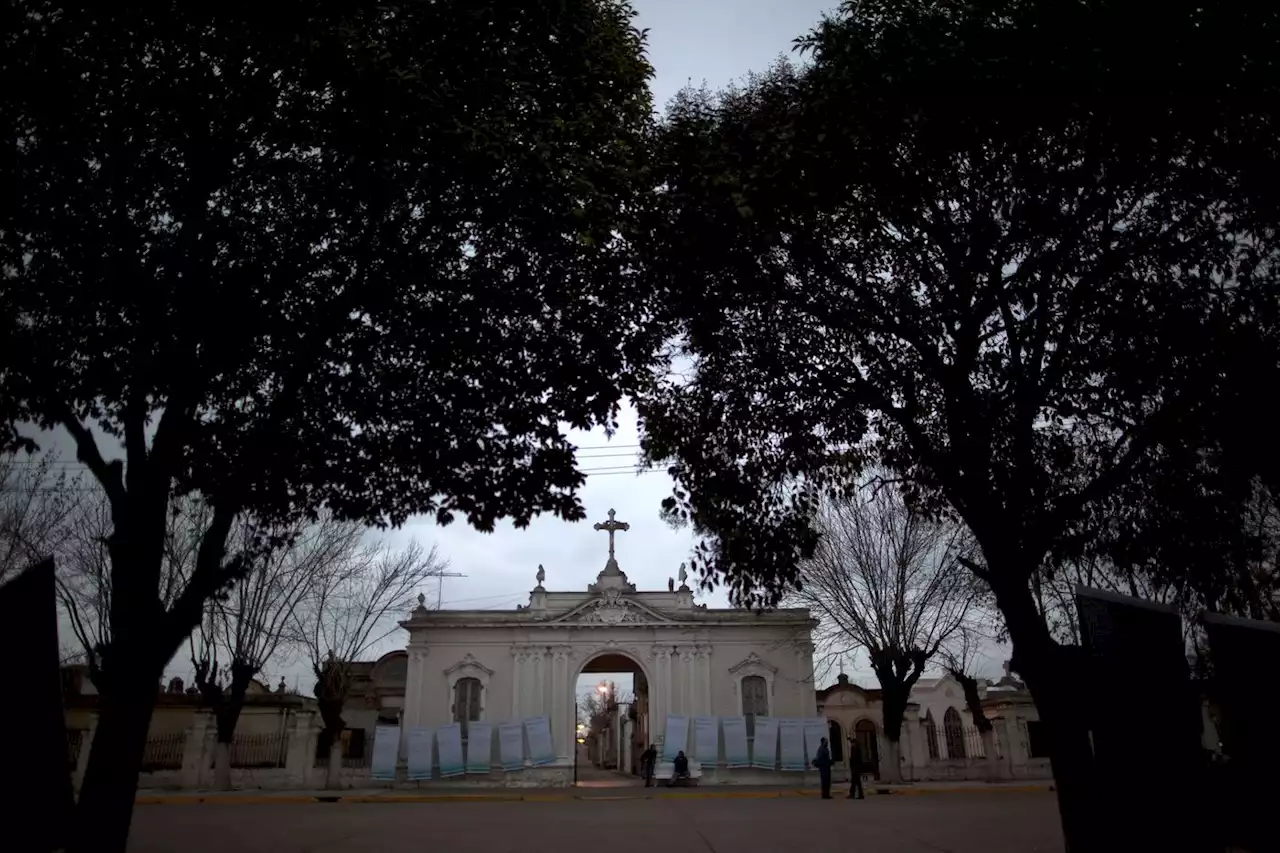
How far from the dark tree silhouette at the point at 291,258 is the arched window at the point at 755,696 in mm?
24643

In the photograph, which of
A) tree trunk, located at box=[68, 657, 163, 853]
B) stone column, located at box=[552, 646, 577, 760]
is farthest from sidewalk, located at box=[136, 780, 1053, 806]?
tree trunk, located at box=[68, 657, 163, 853]

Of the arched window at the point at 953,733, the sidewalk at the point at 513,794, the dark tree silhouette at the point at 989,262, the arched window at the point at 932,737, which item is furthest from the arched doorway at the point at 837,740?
the dark tree silhouette at the point at 989,262

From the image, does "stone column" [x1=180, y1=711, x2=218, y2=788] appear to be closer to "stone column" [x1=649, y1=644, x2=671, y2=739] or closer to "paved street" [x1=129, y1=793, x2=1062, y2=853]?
"paved street" [x1=129, y1=793, x2=1062, y2=853]

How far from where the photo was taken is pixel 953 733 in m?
36.6

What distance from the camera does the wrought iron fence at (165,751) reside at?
26.6 m

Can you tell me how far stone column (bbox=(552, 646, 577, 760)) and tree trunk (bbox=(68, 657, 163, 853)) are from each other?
25.3 meters

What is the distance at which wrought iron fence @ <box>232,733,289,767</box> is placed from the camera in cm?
2836

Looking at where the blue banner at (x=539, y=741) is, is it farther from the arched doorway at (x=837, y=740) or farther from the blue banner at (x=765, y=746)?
the arched doorway at (x=837, y=740)

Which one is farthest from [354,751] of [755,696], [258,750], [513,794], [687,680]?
[755,696]

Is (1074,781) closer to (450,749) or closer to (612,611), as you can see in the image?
(450,749)

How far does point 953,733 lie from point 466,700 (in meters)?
21.4

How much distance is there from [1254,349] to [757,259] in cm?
490

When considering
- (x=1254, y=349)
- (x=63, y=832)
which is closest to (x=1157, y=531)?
→ (x=1254, y=349)

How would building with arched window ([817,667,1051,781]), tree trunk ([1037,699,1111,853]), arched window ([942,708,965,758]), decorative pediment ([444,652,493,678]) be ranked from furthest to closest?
arched window ([942,708,965,758])
decorative pediment ([444,652,493,678])
building with arched window ([817,667,1051,781])
tree trunk ([1037,699,1111,853])
